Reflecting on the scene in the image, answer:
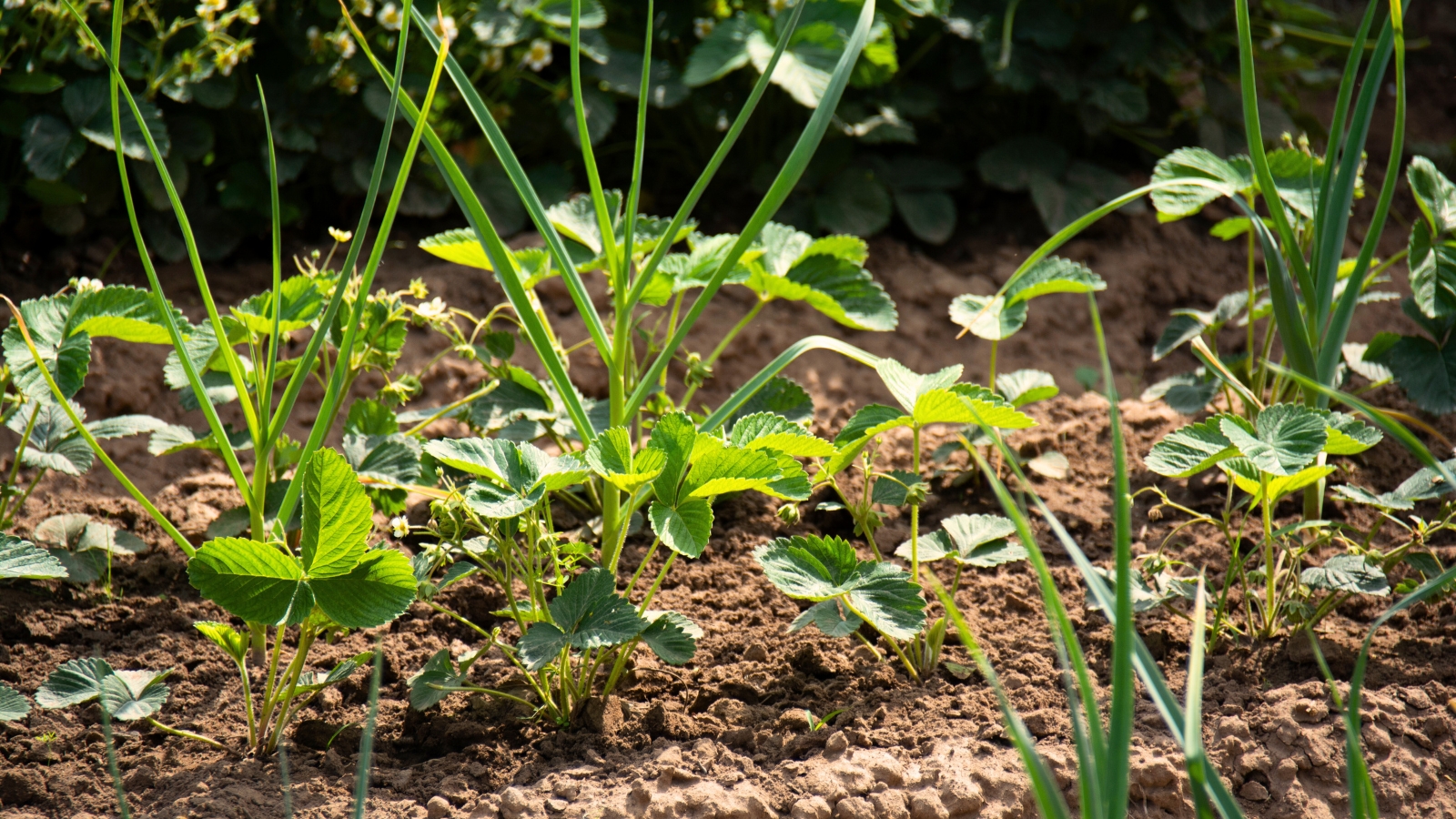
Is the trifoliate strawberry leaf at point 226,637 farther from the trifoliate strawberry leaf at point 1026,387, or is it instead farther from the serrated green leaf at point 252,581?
the trifoliate strawberry leaf at point 1026,387

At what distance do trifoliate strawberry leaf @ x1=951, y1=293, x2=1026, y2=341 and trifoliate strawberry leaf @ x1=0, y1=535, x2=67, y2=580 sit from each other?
1.13 metres

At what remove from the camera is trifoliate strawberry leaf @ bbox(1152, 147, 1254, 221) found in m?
1.63

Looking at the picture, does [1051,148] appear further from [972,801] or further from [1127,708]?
[1127,708]

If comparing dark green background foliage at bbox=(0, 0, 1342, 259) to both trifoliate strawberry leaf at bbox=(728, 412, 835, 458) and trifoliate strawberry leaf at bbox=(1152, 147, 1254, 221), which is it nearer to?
trifoliate strawberry leaf at bbox=(1152, 147, 1254, 221)

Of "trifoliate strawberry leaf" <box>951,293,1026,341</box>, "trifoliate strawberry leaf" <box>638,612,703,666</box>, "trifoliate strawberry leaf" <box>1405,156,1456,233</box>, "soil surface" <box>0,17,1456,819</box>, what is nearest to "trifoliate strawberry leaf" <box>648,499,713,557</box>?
"trifoliate strawberry leaf" <box>638,612,703,666</box>

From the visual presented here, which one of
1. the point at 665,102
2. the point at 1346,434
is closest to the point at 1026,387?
the point at 1346,434

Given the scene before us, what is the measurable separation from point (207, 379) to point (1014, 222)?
174 centimetres

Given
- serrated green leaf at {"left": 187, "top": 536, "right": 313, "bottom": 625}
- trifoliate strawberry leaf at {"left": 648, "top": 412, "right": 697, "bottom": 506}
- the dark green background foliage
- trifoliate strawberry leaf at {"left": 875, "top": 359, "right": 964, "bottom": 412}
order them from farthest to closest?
the dark green background foliage, trifoliate strawberry leaf at {"left": 875, "top": 359, "right": 964, "bottom": 412}, trifoliate strawberry leaf at {"left": 648, "top": 412, "right": 697, "bottom": 506}, serrated green leaf at {"left": 187, "top": 536, "right": 313, "bottom": 625}

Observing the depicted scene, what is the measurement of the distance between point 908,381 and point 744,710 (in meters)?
0.43

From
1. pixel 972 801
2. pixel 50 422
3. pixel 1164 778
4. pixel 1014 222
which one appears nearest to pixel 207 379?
pixel 50 422

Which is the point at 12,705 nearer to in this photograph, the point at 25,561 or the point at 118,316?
the point at 25,561

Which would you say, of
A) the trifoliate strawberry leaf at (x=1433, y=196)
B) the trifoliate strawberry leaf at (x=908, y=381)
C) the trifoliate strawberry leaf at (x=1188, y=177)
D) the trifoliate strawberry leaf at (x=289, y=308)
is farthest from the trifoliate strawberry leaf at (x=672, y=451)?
the trifoliate strawberry leaf at (x=1433, y=196)

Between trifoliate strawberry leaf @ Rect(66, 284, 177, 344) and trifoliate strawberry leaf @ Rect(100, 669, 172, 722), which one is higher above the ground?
trifoliate strawberry leaf @ Rect(66, 284, 177, 344)

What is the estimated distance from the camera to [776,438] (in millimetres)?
1225
